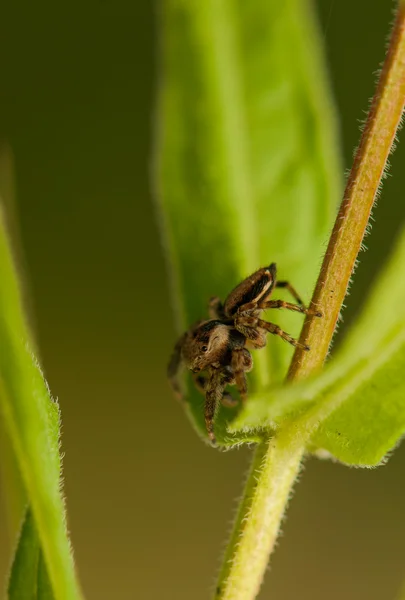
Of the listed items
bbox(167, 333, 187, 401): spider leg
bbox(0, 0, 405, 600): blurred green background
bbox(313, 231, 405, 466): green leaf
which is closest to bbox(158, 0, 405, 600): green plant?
bbox(313, 231, 405, 466): green leaf

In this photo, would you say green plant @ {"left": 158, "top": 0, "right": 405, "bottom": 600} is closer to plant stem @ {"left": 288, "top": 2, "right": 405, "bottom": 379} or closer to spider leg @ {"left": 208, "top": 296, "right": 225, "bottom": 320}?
spider leg @ {"left": 208, "top": 296, "right": 225, "bottom": 320}

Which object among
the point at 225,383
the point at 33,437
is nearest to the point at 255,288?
the point at 225,383

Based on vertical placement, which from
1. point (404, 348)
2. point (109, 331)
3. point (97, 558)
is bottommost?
point (97, 558)

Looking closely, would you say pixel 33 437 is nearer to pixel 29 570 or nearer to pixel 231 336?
pixel 29 570

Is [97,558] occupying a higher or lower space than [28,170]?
lower

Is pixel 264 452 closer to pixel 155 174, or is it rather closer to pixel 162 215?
pixel 162 215

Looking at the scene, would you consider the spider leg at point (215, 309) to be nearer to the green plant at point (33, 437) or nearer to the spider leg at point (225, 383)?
the spider leg at point (225, 383)

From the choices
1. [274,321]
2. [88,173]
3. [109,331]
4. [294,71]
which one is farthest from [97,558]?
[294,71]
